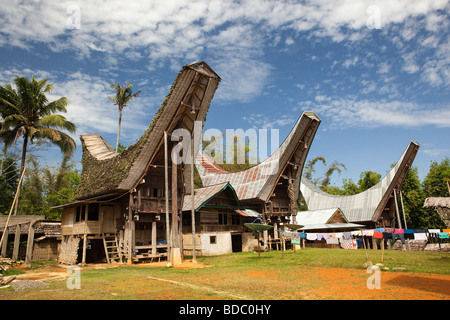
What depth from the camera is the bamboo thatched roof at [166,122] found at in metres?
17.8

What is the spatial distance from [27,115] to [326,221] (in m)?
27.3

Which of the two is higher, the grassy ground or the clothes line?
the clothes line

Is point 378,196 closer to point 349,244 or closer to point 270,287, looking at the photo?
point 349,244

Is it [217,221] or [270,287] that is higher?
[217,221]

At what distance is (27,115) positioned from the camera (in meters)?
25.3

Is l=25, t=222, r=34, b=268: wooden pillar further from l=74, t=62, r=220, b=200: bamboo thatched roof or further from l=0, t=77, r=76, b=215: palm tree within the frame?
l=0, t=77, r=76, b=215: palm tree

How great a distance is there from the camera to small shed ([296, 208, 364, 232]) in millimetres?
27938

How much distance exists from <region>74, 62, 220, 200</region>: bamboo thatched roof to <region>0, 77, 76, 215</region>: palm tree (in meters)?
8.34

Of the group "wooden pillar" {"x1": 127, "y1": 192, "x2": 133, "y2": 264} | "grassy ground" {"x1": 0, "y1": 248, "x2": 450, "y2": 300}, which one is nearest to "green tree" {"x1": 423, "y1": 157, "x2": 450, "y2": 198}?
"grassy ground" {"x1": 0, "y1": 248, "x2": 450, "y2": 300}

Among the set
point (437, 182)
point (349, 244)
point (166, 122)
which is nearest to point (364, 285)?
point (166, 122)

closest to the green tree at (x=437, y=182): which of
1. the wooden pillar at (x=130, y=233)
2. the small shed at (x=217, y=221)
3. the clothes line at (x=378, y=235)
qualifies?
the clothes line at (x=378, y=235)

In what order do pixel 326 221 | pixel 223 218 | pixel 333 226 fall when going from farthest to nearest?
pixel 326 221 < pixel 333 226 < pixel 223 218

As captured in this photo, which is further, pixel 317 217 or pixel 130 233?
pixel 317 217
